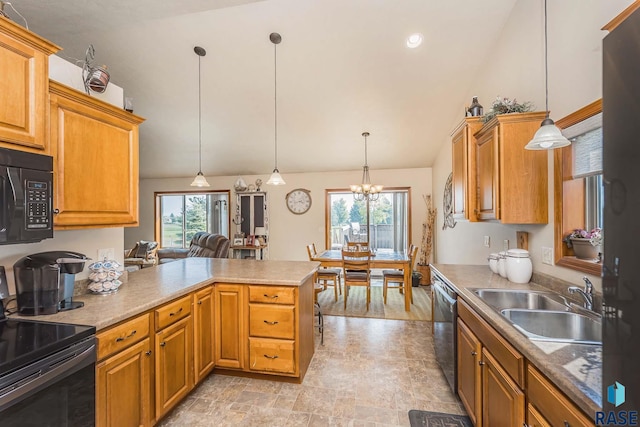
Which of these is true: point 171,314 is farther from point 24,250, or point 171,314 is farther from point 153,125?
point 153,125

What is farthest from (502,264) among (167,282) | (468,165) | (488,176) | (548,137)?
(167,282)

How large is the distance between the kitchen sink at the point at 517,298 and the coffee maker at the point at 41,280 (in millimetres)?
2511

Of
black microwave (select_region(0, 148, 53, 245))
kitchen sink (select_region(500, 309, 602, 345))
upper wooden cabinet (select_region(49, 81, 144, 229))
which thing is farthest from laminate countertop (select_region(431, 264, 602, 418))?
upper wooden cabinet (select_region(49, 81, 144, 229))

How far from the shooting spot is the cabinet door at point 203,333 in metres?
2.14

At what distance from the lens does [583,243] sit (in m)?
1.71

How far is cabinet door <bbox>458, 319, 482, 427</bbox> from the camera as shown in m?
1.59

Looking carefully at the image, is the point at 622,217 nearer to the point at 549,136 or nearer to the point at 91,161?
the point at 549,136

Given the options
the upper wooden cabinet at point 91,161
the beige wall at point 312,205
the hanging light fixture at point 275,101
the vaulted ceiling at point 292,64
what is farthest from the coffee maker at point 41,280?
the beige wall at point 312,205

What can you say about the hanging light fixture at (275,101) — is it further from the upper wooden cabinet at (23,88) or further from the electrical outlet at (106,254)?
the upper wooden cabinet at (23,88)

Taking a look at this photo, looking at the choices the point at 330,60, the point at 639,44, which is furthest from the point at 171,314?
the point at 330,60

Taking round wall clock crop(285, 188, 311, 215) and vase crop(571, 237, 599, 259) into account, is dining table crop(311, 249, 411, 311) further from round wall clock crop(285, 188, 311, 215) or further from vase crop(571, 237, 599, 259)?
vase crop(571, 237, 599, 259)

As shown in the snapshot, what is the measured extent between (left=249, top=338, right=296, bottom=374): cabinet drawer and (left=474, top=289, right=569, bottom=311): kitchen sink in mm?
1529

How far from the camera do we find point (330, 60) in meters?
3.33

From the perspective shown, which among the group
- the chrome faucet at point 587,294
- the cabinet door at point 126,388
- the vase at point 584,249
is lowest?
the cabinet door at point 126,388
